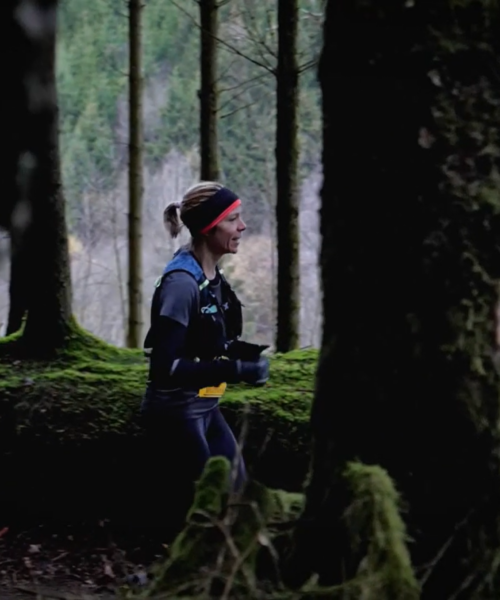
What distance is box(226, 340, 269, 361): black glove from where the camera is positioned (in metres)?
4.23

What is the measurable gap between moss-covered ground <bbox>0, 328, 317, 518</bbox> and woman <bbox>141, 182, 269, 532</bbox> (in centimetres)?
120

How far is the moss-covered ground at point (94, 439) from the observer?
18.3 ft

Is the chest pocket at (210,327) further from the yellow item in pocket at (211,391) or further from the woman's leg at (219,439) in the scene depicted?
the woman's leg at (219,439)

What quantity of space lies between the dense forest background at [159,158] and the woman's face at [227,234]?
1225 cm

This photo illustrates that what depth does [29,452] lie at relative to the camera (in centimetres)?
592

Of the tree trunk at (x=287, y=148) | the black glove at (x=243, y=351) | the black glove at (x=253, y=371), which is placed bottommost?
the black glove at (x=253, y=371)

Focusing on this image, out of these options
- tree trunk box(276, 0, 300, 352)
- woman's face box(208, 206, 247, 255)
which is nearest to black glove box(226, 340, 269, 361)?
woman's face box(208, 206, 247, 255)

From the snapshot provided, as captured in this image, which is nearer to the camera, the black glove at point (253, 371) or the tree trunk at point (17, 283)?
the black glove at point (253, 371)

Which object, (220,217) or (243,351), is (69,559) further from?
(220,217)

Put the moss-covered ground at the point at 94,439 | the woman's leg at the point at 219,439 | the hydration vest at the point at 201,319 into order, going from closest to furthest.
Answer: the hydration vest at the point at 201,319 < the woman's leg at the point at 219,439 < the moss-covered ground at the point at 94,439

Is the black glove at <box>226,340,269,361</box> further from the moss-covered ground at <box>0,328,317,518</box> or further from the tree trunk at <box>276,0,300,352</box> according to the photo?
the tree trunk at <box>276,0,300,352</box>

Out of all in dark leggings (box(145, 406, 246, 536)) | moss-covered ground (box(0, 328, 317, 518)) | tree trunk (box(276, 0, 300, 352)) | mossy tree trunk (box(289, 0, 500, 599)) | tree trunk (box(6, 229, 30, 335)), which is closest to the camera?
mossy tree trunk (box(289, 0, 500, 599))

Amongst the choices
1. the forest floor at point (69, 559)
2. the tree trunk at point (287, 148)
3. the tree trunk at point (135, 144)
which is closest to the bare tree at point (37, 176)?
the forest floor at point (69, 559)

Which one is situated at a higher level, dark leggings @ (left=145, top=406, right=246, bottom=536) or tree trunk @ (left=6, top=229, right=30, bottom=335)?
tree trunk @ (left=6, top=229, right=30, bottom=335)
